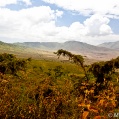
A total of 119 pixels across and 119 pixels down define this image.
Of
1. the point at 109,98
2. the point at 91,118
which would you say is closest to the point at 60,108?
the point at 91,118

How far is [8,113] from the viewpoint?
6508 mm

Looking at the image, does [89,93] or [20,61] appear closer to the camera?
[89,93]

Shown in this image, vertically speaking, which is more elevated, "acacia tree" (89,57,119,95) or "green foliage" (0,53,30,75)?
"acacia tree" (89,57,119,95)

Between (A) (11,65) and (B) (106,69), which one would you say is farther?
(A) (11,65)

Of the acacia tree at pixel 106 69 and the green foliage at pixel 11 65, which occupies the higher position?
the acacia tree at pixel 106 69

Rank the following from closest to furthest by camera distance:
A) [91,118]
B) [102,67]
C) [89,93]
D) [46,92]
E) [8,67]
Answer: [91,118], [89,93], [46,92], [102,67], [8,67]

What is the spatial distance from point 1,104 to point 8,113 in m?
0.28

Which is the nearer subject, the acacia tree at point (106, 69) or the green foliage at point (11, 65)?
the acacia tree at point (106, 69)

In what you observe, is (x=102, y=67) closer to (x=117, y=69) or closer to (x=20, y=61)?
(x=117, y=69)

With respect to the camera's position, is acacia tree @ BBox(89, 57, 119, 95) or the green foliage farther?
the green foliage

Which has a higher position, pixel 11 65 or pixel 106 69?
pixel 106 69

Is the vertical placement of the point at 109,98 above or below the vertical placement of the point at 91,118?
above

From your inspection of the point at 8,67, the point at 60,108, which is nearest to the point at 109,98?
the point at 60,108

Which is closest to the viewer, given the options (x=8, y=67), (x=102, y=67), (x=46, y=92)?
(x=46, y=92)
